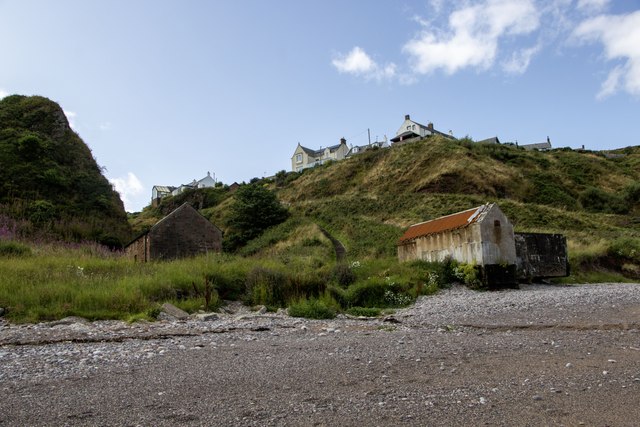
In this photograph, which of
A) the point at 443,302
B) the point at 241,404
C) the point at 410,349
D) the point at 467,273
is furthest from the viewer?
the point at 467,273

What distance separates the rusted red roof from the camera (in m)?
18.9

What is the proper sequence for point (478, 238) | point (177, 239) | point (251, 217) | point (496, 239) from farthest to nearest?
point (251, 217) → point (177, 239) → point (496, 239) → point (478, 238)

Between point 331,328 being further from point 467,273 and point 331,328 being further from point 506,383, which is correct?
point 467,273

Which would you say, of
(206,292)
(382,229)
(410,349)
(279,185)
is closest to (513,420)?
(410,349)

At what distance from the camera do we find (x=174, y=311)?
1147cm

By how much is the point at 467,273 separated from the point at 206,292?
10.0 metres

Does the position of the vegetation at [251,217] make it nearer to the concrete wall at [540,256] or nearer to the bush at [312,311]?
the concrete wall at [540,256]

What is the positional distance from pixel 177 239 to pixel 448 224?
1776 cm

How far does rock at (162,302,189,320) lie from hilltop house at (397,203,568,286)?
1141 centimetres

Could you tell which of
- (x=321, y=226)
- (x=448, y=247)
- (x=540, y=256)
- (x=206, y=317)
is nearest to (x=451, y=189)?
(x=321, y=226)

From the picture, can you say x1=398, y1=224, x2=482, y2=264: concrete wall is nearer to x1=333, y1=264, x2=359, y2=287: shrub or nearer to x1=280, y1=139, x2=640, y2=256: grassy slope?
x1=333, y1=264, x2=359, y2=287: shrub

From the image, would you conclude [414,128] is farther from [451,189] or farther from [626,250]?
[626,250]

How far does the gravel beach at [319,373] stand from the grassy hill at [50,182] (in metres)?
21.2

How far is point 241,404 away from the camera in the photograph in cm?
465
